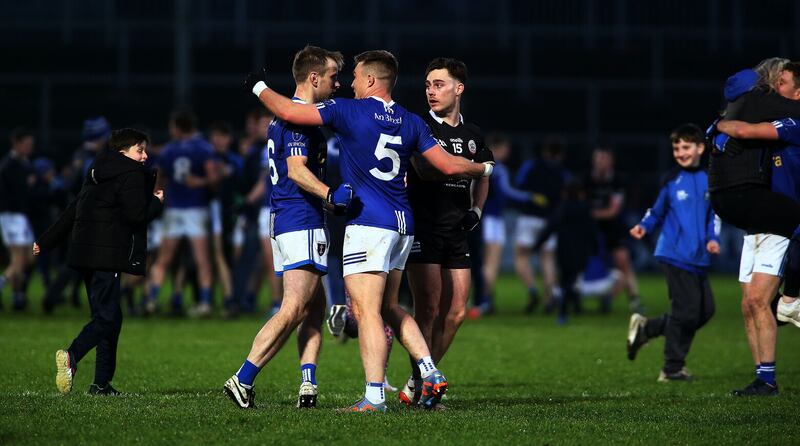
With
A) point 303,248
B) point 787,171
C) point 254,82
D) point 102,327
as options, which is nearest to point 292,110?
point 254,82

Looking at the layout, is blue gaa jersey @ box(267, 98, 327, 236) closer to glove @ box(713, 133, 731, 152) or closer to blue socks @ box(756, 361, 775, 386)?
glove @ box(713, 133, 731, 152)

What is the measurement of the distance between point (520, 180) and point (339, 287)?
206 inches

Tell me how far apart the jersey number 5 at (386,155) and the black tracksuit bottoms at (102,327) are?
2.26 m

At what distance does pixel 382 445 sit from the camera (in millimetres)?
6531

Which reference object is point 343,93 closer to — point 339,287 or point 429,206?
point 339,287

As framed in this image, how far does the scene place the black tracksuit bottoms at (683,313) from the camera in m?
10.7

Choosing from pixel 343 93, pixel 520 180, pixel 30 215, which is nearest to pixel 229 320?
pixel 30 215

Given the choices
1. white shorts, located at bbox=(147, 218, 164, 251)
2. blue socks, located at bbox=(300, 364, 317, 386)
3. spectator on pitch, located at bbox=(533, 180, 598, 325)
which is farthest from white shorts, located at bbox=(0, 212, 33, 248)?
blue socks, located at bbox=(300, 364, 317, 386)

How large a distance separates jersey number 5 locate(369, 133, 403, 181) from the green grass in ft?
4.73

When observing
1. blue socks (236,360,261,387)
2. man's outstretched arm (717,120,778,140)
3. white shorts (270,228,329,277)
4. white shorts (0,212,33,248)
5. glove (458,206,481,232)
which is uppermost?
man's outstretched arm (717,120,778,140)

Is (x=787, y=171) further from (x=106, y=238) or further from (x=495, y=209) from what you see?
(x=495, y=209)

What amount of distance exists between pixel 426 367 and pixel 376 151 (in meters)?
1.33

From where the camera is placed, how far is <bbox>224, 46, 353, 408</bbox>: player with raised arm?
7.70 m

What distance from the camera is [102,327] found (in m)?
8.73
